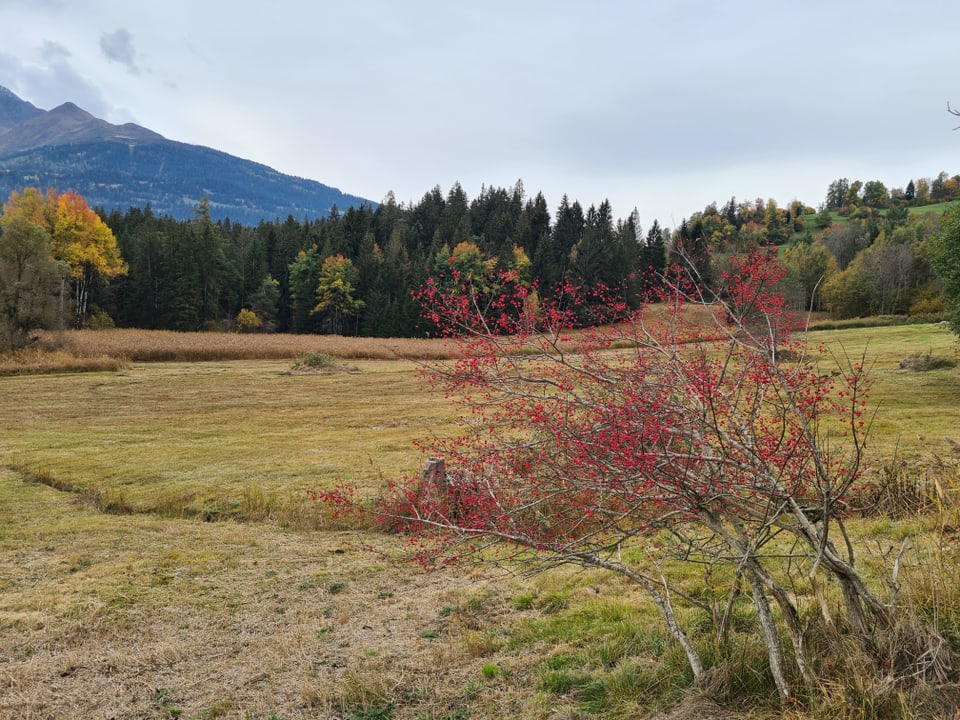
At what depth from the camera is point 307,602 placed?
7.86m

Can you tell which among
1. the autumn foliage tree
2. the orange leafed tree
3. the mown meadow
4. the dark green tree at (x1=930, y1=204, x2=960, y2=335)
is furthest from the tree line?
the autumn foliage tree

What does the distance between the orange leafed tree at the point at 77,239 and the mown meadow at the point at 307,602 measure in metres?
53.7

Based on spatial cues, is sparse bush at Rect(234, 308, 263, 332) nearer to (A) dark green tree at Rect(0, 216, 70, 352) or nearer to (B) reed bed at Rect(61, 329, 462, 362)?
(B) reed bed at Rect(61, 329, 462, 362)

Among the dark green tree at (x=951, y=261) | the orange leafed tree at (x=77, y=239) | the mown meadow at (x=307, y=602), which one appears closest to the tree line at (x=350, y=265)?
the orange leafed tree at (x=77, y=239)

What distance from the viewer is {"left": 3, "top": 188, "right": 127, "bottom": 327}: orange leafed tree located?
204 ft

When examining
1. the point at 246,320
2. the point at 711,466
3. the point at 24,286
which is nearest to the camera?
the point at 711,466

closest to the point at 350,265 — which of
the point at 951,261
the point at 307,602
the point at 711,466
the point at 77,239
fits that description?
the point at 77,239

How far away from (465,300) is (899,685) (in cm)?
447

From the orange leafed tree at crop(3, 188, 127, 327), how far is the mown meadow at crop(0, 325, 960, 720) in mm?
53707

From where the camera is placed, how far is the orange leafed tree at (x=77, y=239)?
6225 cm

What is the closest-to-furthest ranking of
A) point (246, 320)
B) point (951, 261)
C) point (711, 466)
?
point (711, 466) → point (951, 261) → point (246, 320)

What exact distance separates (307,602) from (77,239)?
7204 cm

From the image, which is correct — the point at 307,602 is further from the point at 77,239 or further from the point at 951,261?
the point at 77,239

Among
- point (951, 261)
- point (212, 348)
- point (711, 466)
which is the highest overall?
point (951, 261)
